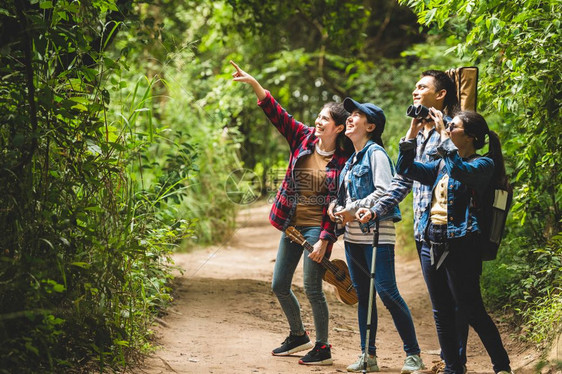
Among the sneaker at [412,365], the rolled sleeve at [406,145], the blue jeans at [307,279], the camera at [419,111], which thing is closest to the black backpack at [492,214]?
the rolled sleeve at [406,145]

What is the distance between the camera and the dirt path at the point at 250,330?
484 centimetres

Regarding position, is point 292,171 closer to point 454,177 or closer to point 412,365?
point 454,177

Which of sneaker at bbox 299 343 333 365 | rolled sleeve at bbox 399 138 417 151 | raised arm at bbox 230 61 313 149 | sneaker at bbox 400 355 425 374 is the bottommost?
sneaker at bbox 299 343 333 365

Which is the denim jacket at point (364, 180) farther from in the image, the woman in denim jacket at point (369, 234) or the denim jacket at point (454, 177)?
the denim jacket at point (454, 177)

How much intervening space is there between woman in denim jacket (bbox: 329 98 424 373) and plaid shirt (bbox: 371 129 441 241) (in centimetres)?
7

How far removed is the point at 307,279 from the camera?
4.91 m

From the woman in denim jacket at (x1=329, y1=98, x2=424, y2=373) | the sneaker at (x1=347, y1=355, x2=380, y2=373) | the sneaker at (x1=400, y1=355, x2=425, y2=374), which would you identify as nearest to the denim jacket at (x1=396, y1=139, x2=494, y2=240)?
the woman in denim jacket at (x1=329, y1=98, x2=424, y2=373)

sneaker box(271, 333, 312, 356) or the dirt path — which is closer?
the dirt path

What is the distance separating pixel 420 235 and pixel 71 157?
2.25m

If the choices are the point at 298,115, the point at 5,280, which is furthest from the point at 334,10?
the point at 298,115

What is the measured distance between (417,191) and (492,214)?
2.02 ft

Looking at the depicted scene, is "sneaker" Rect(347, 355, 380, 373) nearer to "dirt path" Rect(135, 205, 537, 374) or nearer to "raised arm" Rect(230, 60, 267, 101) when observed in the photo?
"dirt path" Rect(135, 205, 537, 374)

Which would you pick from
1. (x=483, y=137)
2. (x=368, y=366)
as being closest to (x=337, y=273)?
(x=368, y=366)

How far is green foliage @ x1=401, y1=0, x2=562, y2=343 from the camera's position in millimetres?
5023
